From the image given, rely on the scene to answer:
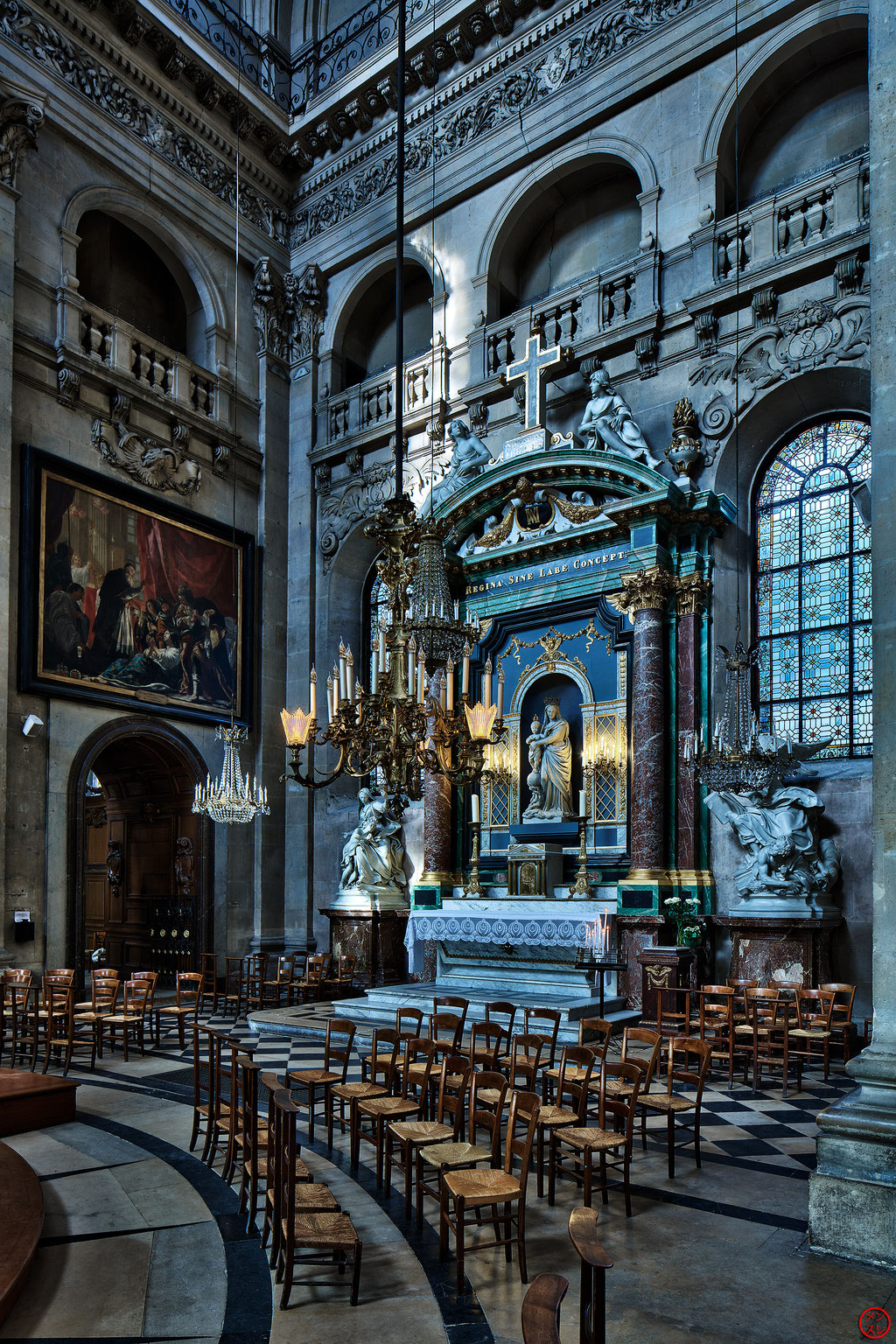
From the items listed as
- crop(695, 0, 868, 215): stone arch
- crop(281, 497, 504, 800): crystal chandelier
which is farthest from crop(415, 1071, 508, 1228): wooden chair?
crop(695, 0, 868, 215): stone arch

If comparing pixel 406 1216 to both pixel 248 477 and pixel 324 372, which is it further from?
pixel 324 372

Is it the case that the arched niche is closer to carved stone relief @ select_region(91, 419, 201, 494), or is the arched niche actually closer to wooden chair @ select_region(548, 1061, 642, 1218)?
carved stone relief @ select_region(91, 419, 201, 494)

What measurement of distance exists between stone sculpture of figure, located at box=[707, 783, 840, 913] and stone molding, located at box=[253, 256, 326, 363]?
11677 mm

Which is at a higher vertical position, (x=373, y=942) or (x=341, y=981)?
(x=373, y=942)

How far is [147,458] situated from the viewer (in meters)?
15.4

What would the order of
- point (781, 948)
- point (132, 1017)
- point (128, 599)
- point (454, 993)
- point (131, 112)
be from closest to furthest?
point (132, 1017) < point (781, 948) < point (454, 993) < point (128, 599) < point (131, 112)

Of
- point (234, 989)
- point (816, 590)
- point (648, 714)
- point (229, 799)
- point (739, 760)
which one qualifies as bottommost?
point (234, 989)

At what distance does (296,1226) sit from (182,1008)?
7.71 meters

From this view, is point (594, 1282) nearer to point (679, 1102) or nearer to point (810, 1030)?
point (679, 1102)

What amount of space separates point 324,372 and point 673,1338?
662 inches

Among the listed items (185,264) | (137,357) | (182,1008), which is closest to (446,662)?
(182,1008)

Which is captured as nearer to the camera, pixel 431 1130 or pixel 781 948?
pixel 431 1130

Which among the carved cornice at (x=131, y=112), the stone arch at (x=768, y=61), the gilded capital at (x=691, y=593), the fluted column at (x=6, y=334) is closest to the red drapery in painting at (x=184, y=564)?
the fluted column at (x=6, y=334)

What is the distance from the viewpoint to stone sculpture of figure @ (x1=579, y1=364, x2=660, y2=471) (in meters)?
13.4
